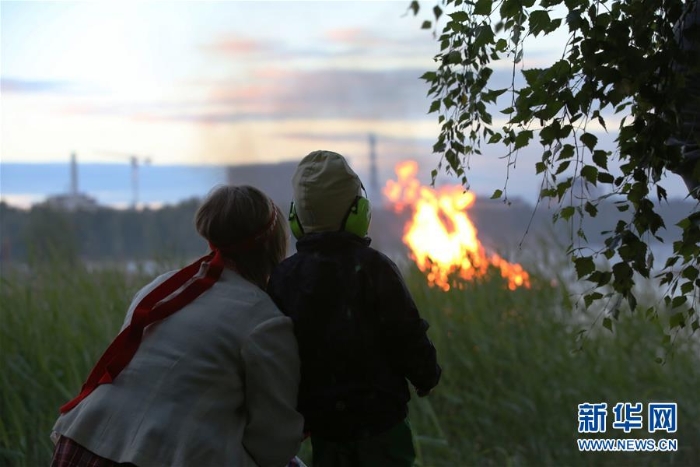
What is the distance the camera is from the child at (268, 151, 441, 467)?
2268 millimetres

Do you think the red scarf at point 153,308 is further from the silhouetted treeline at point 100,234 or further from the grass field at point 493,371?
the silhouetted treeline at point 100,234

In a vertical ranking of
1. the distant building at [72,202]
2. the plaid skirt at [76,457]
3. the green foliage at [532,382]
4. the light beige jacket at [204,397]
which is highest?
the distant building at [72,202]

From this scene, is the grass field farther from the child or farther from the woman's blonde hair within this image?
the woman's blonde hair

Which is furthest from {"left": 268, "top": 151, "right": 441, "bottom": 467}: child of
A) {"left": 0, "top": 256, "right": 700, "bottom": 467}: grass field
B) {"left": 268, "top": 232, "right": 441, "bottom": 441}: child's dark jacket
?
{"left": 0, "top": 256, "right": 700, "bottom": 467}: grass field

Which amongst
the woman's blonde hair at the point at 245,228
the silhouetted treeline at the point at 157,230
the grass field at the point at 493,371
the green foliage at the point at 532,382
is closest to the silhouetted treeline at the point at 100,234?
the silhouetted treeline at the point at 157,230

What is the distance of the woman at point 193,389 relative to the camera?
2133 millimetres

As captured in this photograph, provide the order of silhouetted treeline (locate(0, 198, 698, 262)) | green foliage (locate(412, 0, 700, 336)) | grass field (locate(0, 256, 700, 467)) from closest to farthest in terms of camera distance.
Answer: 1. green foliage (locate(412, 0, 700, 336))
2. grass field (locate(0, 256, 700, 467))
3. silhouetted treeline (locate(0, 198, 698, 262))

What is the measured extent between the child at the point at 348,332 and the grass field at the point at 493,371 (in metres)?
1.96

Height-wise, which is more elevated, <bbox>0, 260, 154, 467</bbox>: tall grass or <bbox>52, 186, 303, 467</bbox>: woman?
<bbox>52, 186, 303, 467</bbox>: woman

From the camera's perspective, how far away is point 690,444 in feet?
16.0

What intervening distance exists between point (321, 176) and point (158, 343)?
596 mm

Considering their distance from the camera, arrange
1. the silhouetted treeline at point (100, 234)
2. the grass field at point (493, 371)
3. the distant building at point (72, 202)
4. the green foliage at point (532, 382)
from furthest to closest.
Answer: the distant building at point (72, 202)
the silhouetted treeline at point (100, 234)
the green foliage at point (532, 382)
the grass field at point (493, 371)

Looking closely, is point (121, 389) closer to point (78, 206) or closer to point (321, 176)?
point (321, 176)

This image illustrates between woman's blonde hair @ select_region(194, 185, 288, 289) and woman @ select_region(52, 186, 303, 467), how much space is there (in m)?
0.11
